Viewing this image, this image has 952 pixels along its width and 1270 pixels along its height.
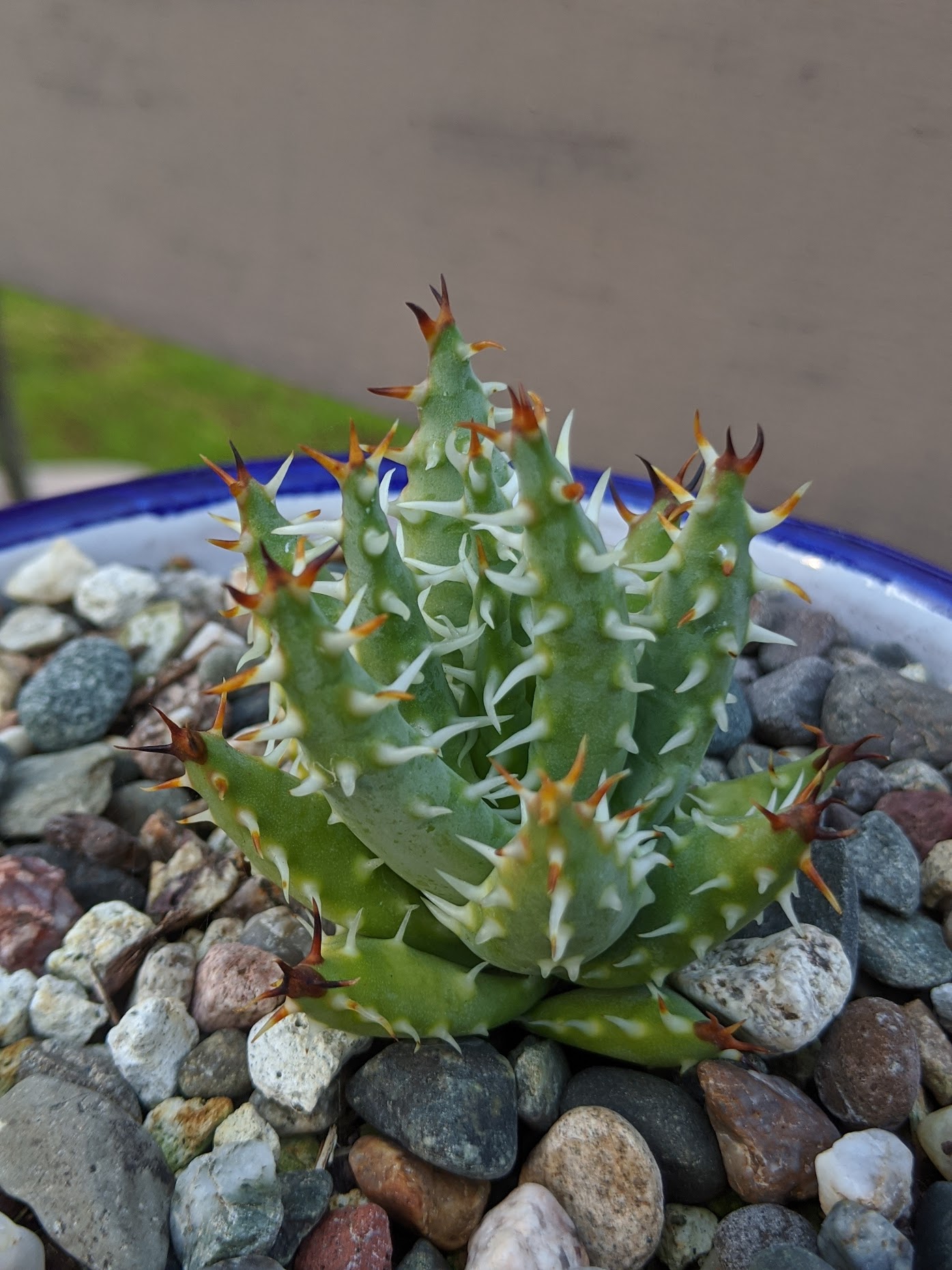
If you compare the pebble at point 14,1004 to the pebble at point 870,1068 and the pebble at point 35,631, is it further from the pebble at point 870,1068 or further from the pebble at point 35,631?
the pebble at point 870,1068

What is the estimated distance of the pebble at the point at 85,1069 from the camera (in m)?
0.82

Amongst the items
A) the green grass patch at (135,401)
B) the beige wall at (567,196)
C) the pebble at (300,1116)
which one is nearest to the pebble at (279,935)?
the pebble at (300,1116)

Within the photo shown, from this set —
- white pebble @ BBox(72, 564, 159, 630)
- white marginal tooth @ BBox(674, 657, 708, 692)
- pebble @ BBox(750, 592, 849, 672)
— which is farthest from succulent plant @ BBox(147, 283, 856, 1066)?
white pebble @ BBox(72, 564, 159, 630)

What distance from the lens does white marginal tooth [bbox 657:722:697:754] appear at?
78 centimetres

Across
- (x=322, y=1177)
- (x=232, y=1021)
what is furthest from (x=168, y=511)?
(x=322, y=1177)

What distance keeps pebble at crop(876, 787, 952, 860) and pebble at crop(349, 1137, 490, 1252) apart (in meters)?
0.50

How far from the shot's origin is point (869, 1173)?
2.41 feet

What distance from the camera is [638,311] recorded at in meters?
1.78

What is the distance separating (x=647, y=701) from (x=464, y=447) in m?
0.24

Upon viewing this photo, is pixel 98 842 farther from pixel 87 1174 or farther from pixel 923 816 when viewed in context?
pixel 923 816

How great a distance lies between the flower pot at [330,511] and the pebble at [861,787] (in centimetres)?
20

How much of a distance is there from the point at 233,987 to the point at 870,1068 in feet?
1.60

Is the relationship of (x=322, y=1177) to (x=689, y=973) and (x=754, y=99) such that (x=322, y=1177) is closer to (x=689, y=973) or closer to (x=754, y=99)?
(x=689, y=973)

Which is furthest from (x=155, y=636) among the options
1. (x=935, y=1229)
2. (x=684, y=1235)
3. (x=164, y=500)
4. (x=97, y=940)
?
(x=935, y=1229)
